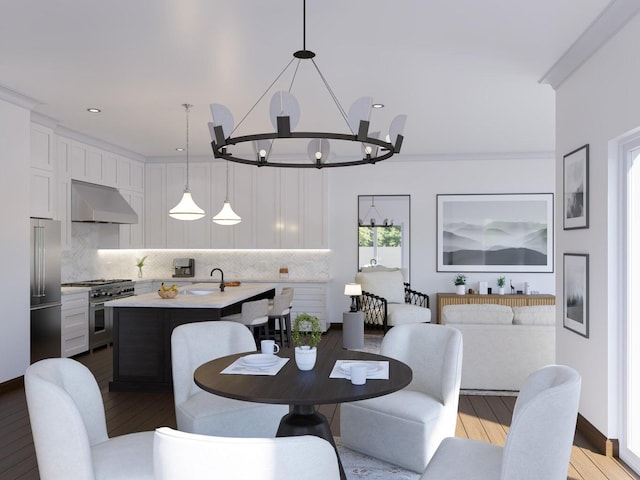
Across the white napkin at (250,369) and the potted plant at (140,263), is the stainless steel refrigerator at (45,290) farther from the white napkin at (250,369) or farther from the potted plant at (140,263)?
the white napkin at (250,369)

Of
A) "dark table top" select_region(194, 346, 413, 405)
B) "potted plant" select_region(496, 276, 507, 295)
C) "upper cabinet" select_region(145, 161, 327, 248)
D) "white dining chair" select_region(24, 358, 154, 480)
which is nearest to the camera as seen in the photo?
"white dining chair" select_region(24, 358, 154, 480)

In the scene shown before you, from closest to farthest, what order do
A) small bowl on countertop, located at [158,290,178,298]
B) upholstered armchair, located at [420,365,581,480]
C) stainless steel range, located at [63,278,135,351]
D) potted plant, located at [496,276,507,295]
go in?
1. upholstered armchair, located at [420,365,581,480]
2. small bowl on countertop, located at [158,290,178,298]
3. stainless steel range, located at [63,278,135,351]
4. potted plant, located at [496,276,507,295]

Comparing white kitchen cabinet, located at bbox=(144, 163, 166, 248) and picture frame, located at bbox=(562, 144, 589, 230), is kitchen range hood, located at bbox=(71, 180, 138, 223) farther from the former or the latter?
picture frame, located at bbox=(562, 144, 589, 230)

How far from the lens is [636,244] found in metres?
3.44

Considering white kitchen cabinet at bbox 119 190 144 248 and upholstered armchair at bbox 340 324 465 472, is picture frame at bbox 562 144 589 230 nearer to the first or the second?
upholstered armchair at bbox 340 324 465 472

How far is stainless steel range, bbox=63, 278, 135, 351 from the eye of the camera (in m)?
6.84

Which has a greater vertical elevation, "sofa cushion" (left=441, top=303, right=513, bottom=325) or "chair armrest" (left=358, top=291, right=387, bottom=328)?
"sofa cushion" (left=441, top=303, right=513, bottom=325)

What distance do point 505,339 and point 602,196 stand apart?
5.40 ft

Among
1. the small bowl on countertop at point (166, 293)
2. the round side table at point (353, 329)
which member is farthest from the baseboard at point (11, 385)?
the round side table at point (353, 329)

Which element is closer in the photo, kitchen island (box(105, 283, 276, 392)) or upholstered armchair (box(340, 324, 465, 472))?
upholstered armchair (box(340, 324, 465, 472))

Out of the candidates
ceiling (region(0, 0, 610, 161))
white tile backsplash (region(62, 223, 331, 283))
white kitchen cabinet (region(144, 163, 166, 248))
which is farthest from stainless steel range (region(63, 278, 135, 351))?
ceiling (region(0, 0, 610, 161))

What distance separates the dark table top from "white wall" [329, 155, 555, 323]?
19.1 ft

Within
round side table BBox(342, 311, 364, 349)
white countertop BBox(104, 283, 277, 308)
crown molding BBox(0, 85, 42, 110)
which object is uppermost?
crown molding BBox(0, 85, 42, 110)

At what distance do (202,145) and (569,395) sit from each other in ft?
22.0
